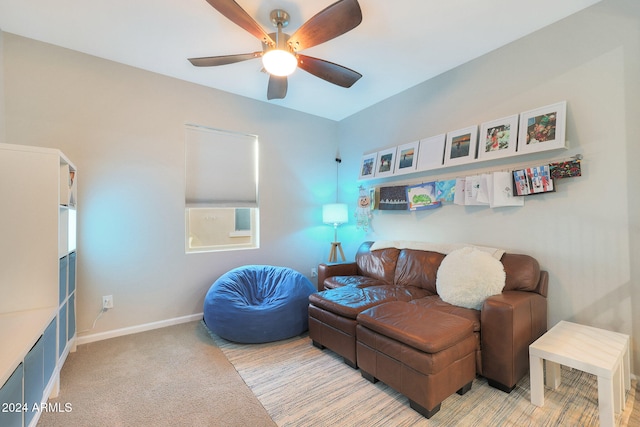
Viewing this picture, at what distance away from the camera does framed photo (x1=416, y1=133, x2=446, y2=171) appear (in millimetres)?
2898

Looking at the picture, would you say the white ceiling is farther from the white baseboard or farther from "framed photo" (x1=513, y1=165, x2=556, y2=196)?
the white baseboard

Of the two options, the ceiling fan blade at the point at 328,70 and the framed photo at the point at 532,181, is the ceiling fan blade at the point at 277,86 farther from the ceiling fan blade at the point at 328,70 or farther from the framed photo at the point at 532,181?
the framed photo at the point at 532,181

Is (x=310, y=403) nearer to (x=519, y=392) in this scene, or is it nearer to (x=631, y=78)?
(x=519, y=392)

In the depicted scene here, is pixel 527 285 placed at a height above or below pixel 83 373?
above

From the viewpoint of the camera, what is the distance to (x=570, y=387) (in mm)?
1864

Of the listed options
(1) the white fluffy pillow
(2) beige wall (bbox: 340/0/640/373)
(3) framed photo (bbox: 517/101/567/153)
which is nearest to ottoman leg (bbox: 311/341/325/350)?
(1) the white fluffy pillow

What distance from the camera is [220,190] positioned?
338cm

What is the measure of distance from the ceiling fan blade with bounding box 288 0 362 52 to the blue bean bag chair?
217cm

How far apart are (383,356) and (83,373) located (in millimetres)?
2259

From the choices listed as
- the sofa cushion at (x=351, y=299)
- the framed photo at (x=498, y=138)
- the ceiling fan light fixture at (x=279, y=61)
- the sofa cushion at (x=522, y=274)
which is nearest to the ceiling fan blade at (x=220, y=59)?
the ceiling fan light fixture at (x=279, y=61)

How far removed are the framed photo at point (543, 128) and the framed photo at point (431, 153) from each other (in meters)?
0.71

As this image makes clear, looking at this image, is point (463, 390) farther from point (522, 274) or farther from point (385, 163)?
point (385, 163)

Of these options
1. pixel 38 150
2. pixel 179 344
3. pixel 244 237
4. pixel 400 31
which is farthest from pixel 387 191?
pixel 38 150

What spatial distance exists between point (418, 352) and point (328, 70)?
7.20 feet
